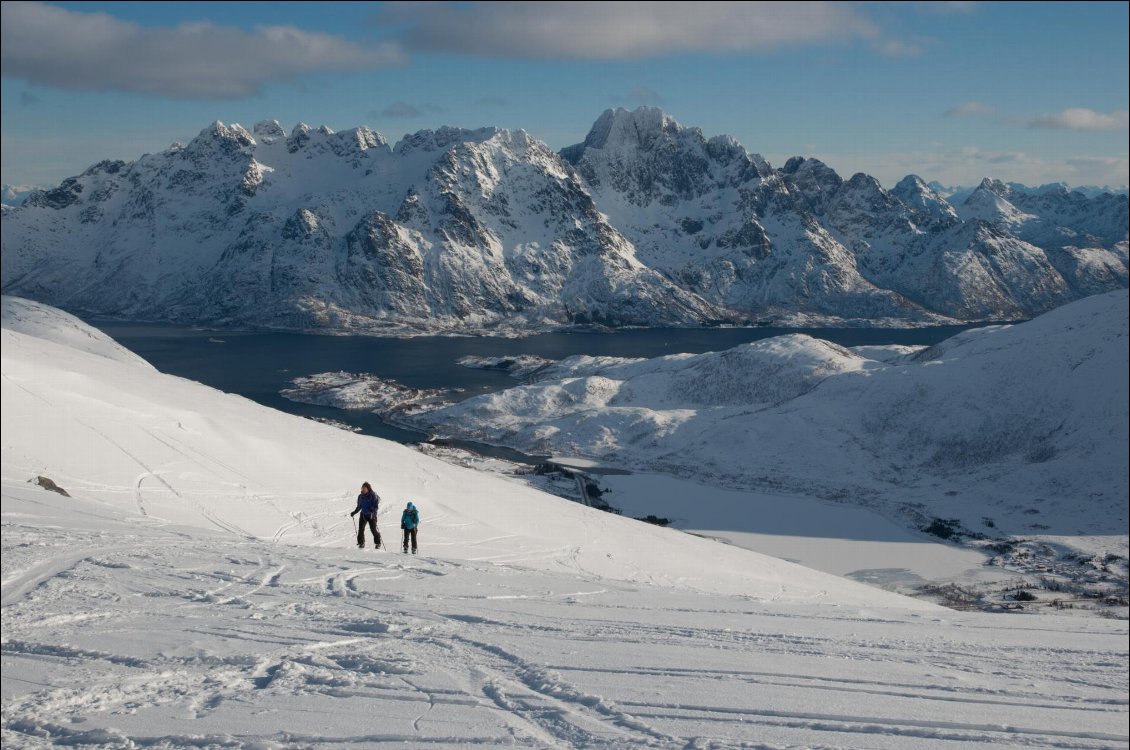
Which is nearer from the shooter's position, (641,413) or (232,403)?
(232,403)

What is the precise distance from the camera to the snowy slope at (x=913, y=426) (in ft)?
209

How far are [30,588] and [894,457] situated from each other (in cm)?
7139

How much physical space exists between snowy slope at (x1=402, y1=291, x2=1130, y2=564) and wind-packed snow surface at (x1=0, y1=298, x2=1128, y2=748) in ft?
153

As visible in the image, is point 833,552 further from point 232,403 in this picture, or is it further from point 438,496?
point 232,403

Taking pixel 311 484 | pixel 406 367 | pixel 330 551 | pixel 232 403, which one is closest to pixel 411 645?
pixel 330 551

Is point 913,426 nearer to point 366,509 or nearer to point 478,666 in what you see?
point 366,509

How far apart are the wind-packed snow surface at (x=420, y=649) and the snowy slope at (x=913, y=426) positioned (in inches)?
1840

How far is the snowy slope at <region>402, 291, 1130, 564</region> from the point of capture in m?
63.6

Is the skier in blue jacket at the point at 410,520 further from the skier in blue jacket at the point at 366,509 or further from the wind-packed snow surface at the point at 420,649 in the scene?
the wind-packed snow surface at the point at 420,649

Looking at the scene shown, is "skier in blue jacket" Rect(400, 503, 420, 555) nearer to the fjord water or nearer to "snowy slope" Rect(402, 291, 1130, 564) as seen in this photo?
"snowy slope" Rect(402, 291, 1130, 564)

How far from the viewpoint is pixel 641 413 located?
291 feet

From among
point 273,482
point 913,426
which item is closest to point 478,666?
point 273,482

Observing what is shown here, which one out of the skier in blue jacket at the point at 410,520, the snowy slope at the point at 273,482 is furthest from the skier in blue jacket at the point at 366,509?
the snowy slope at the point at 273,482

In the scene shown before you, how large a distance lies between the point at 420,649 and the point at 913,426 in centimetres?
7343
